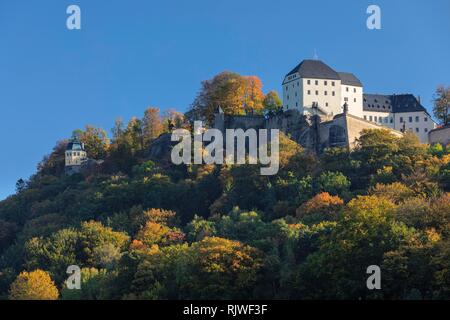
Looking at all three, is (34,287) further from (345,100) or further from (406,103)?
(406,103)

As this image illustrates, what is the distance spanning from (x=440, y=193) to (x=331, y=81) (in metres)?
30.3

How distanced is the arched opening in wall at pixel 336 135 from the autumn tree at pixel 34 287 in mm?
33812

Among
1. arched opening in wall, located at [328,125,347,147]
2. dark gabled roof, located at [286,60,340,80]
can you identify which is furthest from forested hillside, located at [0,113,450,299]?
dark gabled roof, located at [286,60,340,80]

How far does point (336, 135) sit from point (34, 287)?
36.7m

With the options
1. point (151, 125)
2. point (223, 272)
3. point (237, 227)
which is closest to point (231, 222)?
point (237, 227)

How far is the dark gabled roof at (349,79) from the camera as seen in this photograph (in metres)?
106

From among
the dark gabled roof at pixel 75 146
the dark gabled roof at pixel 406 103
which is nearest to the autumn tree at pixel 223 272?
the dark gabled roof at pixel 406 103

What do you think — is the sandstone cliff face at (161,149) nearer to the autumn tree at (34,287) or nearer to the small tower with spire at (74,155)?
the small tower with spire at (74,155)

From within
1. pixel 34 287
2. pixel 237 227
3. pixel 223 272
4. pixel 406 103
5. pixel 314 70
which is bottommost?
pixel 34 287

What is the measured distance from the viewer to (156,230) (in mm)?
83062

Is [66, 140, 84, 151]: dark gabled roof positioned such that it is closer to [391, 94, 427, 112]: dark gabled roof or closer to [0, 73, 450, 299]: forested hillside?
[0, 73, 450, 299]: forested hillside

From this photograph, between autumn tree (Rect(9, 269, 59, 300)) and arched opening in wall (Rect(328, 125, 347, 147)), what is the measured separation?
3381 centimetres

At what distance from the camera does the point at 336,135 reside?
9444cm

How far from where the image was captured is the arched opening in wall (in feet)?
308
